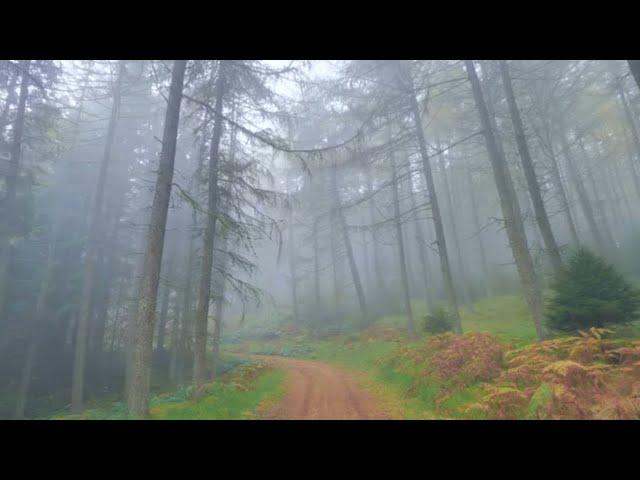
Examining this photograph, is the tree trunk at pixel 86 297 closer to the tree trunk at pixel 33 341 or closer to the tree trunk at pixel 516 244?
the tree trunk at pixel 33 341

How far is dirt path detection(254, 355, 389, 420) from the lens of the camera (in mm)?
7215

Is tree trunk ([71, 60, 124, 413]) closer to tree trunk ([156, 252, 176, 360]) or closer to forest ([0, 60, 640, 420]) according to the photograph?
forest ([0, 60, 640, 420])

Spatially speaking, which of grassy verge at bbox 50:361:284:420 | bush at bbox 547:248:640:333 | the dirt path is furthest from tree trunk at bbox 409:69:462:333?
grassy verge at bbox 50:361:284:420

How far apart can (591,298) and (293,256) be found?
22.5m

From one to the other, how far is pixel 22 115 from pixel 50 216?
20.1 feet

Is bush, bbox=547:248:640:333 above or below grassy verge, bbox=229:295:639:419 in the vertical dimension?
above

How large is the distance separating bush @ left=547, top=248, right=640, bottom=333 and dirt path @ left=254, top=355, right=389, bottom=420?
502 cm

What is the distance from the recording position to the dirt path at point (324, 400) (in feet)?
23.7

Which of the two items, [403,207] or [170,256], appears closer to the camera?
[170,256]

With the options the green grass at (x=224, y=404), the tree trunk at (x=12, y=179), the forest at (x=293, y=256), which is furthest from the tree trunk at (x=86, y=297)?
the green grass at (x=224, y=404)

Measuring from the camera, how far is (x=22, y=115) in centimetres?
1387
